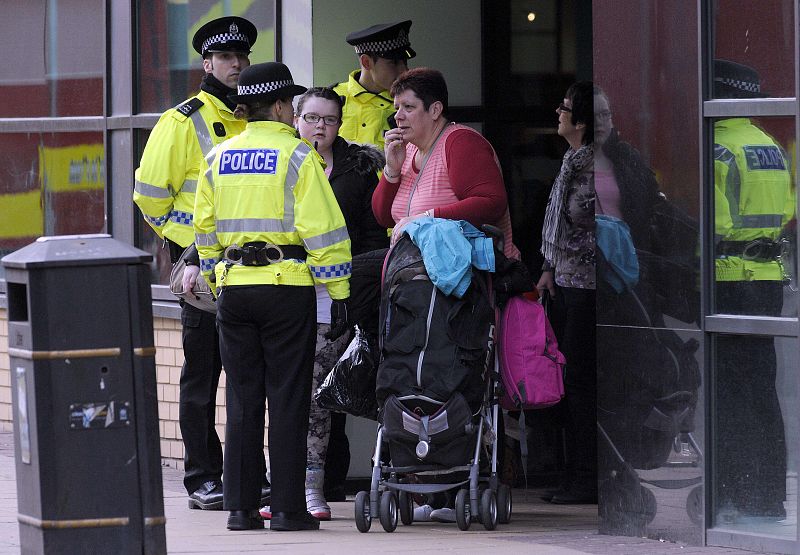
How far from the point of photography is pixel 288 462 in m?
7.23

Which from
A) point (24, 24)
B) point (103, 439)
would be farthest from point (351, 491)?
point (24, 24)

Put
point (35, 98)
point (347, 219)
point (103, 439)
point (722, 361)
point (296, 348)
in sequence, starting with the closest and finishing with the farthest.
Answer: point (103, 439) → point (722, 361) → point (296, 348) → point (347, 219) → point (35, 98)

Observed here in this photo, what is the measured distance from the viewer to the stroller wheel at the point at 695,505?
6.72 metres

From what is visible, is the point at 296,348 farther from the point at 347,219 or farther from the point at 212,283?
the point at 347,219

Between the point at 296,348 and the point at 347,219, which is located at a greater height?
the point at 347,219

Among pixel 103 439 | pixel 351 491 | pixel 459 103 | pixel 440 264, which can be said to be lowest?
pixel 351 491

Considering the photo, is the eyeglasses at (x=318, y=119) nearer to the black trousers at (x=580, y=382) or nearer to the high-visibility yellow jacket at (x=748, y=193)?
the black trousers at (x=580, y=382)

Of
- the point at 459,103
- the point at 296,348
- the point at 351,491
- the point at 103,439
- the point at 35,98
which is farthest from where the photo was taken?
the point at 35,98

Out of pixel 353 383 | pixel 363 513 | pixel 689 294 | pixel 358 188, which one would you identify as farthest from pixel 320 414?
pixel 689 294

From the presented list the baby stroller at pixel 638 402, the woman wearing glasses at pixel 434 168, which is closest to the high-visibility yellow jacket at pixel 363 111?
the woman wearing glasses at pixel 434 168

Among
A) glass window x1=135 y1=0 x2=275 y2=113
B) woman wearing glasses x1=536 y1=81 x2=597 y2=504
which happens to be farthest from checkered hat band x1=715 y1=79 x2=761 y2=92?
glass window x1=135 y1=0 x2=275 y2=113

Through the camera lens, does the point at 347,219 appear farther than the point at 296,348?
Yes

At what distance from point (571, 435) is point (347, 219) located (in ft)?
5.34

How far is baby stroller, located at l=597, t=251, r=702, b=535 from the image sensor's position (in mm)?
6789
